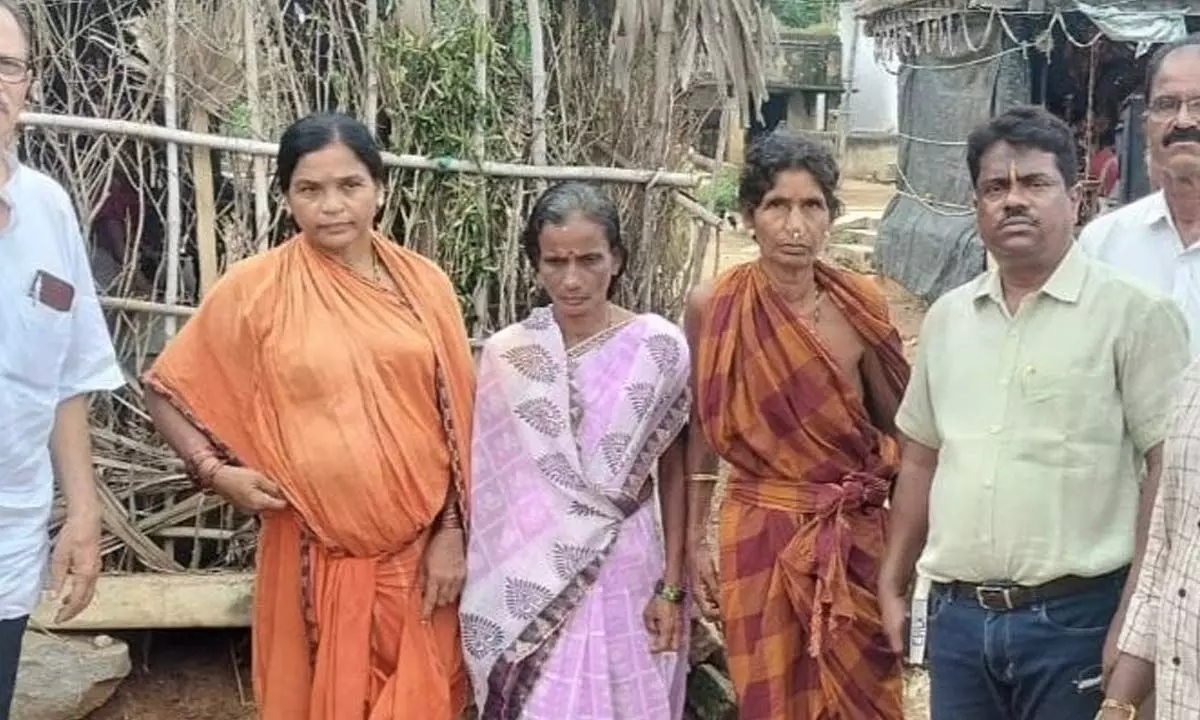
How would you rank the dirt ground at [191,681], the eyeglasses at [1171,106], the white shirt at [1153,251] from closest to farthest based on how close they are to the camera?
the eyeglasses at [1171,106] → the white shirt at [1153,251] → the dirt ground at [191,681]

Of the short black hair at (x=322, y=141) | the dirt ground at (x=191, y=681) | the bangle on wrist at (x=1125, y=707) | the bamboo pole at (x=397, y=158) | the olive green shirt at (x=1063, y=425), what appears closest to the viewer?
the bangle on wrist at (x=1125, y=707)

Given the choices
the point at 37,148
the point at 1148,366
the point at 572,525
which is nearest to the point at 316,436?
the point at 572,525

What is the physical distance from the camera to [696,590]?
353 cm

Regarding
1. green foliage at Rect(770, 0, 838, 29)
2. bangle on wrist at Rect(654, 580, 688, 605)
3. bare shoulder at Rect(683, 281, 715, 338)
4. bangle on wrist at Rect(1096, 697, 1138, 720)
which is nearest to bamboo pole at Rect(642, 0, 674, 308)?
bare shoulder at Rect(683, 281, 715, 338)

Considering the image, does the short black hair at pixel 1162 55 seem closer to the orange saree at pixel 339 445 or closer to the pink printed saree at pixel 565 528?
the pink printed saree at pixel 565 528

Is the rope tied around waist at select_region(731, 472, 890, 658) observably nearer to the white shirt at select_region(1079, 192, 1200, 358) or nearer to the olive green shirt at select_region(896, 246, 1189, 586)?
the olive green shirt at select_region(896, 246, 1189, 586)

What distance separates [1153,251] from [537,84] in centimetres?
217

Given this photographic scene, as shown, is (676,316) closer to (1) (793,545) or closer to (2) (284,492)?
(1) (793,545)

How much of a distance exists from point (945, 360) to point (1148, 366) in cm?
39

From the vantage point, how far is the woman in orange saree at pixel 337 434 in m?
3.19

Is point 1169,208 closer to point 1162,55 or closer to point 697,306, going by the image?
point 1162,55

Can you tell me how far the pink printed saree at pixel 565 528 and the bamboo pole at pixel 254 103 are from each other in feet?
5.08

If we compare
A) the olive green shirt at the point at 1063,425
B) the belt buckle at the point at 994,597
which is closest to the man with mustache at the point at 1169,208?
the olive green shirt at the point at 1063,425

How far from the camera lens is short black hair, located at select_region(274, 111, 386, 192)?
3.17 metres
